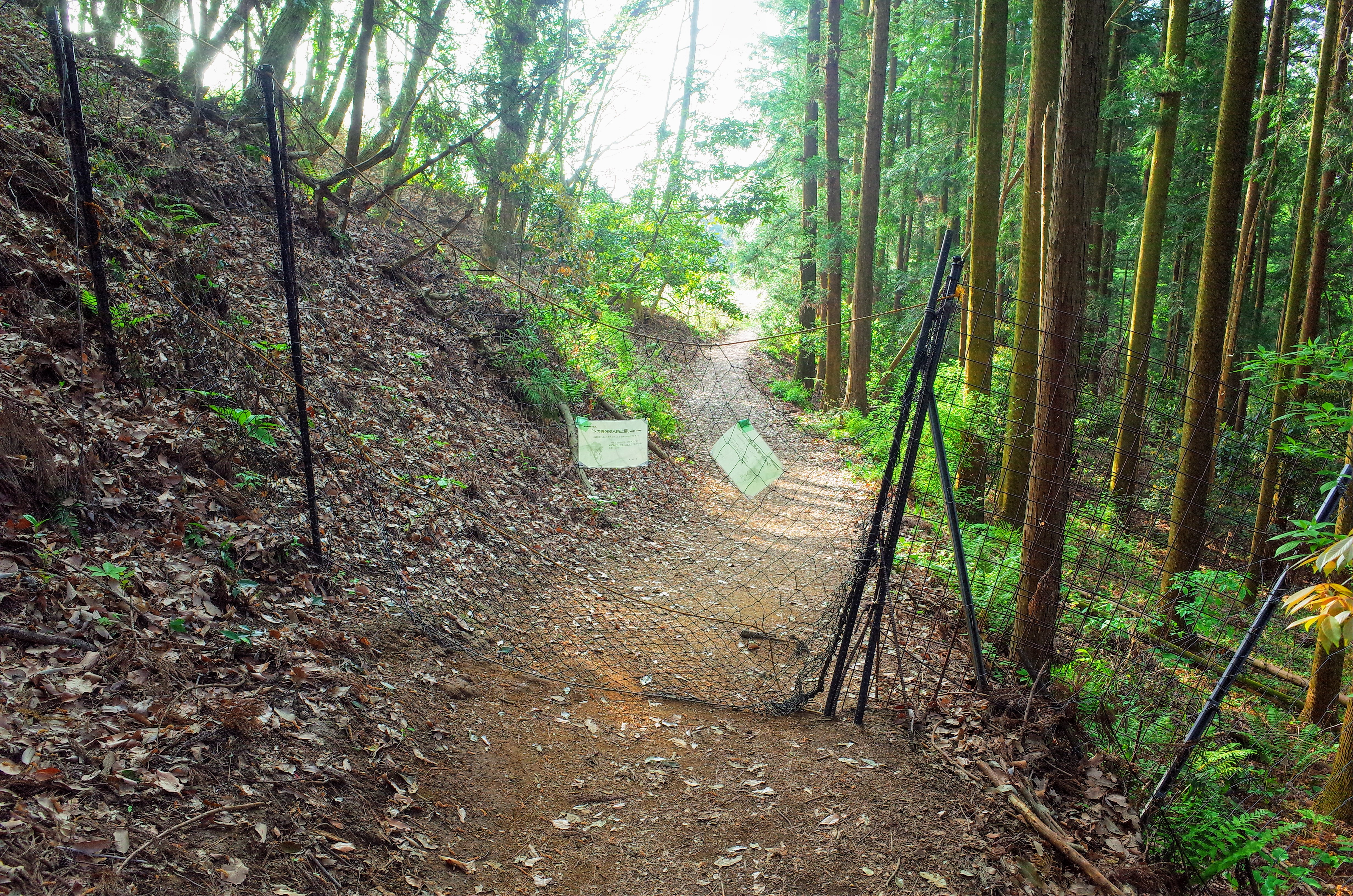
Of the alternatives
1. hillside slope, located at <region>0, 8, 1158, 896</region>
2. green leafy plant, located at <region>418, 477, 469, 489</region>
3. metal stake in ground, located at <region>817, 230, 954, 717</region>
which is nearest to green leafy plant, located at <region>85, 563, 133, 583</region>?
hillside slope, located at <region>0, 8, 1158, 896</region>

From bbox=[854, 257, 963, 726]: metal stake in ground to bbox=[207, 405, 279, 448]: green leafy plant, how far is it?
163 inches

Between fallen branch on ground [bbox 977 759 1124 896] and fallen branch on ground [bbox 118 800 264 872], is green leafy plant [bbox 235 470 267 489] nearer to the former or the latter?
fallen branch on ground [bbox 118 800 264 872]

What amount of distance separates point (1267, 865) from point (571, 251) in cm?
974

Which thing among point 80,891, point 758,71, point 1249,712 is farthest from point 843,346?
point 80,891

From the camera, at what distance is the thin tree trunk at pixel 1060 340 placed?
405cm

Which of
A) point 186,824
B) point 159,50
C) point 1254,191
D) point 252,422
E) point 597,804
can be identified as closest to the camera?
point 186,824

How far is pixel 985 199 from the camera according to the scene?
7371 mm

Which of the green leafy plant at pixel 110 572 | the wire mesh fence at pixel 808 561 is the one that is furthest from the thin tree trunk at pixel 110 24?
the green leafy plant at pixel 110 572

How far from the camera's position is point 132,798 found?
2.22 meters

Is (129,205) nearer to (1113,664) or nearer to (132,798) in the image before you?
(132,798)

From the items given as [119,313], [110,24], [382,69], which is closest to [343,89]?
[382,69]

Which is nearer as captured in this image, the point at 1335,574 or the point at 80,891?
the point at 80,891

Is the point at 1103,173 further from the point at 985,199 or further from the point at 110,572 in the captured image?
the point at 110,572

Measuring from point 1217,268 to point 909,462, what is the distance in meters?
4.38
